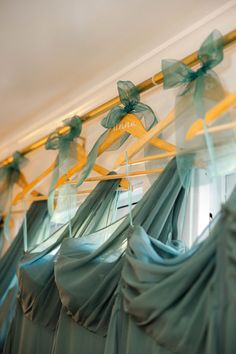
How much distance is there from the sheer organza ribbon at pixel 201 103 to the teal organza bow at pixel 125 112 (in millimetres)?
189

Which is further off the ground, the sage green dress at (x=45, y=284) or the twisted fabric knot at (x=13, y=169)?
the twisted fabric knot at (x=13, y=169)

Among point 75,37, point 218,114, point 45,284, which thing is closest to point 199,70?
point 218,114

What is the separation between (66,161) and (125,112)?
30 cm

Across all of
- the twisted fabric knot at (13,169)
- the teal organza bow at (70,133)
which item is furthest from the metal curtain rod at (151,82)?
the twisted fabric knot at (13,169)

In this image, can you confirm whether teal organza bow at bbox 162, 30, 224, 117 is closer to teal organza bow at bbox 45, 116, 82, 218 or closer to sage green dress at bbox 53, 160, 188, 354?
sage green dress at bbox 53, 160, 188, 354

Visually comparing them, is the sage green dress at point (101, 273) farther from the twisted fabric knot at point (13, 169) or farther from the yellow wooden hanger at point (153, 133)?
the twisted fabric knot at point (13, 169)

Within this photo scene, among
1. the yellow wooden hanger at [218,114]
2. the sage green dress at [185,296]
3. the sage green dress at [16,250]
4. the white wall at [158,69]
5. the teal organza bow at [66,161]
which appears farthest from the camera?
the sage green dress at [16,250]

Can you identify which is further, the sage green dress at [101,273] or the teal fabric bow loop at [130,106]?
the teal fabric bow loop at [130,106]

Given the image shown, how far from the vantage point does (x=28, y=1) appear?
1062 millimetres

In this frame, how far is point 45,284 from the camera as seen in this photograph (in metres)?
1.23

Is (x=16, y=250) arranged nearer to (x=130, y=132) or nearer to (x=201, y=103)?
(x=130, y=132)

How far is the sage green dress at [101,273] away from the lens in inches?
38.8

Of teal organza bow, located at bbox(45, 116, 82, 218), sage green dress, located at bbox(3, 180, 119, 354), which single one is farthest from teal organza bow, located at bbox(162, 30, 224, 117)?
teal organza bow, located at bbox(45, 116, 82, 218)

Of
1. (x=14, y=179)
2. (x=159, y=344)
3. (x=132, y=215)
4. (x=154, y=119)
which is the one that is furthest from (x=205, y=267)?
(x=14, y=179)
